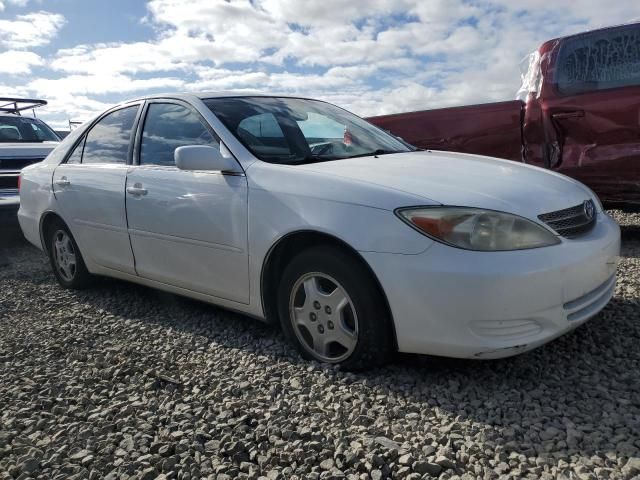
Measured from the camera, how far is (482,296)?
2.41 m

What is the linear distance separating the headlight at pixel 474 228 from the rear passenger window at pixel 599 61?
9.97 feet

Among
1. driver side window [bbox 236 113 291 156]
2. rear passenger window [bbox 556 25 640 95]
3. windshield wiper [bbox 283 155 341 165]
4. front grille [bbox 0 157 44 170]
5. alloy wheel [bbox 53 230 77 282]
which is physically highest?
rear passenger window [bbox 556 25 640 95]

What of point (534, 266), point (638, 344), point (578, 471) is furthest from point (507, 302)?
point (638, 344)

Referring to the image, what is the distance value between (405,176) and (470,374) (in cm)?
101

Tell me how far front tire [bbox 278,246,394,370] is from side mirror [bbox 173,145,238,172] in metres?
0.68

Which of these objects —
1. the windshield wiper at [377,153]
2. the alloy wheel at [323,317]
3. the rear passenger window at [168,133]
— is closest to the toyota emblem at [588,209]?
the windshield wiper at [377,153]

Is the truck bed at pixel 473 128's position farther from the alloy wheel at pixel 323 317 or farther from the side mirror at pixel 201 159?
the alloy wheel at pixel 323 317

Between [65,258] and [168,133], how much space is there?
1710mm

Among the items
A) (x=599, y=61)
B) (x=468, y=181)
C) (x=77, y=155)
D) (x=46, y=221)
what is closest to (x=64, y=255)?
(x=46, y=221)

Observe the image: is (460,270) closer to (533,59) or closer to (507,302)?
(507,302)

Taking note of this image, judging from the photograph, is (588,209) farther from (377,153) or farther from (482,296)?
(377,153)

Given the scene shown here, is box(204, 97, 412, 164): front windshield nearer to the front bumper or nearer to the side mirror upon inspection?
the side mirror

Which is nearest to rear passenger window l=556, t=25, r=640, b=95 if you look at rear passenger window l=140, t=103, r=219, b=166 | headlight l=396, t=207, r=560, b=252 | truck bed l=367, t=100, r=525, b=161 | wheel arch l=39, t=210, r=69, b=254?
truck bed l=367, t=100, r=525, b=161

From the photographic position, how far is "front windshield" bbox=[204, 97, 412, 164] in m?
3.30
